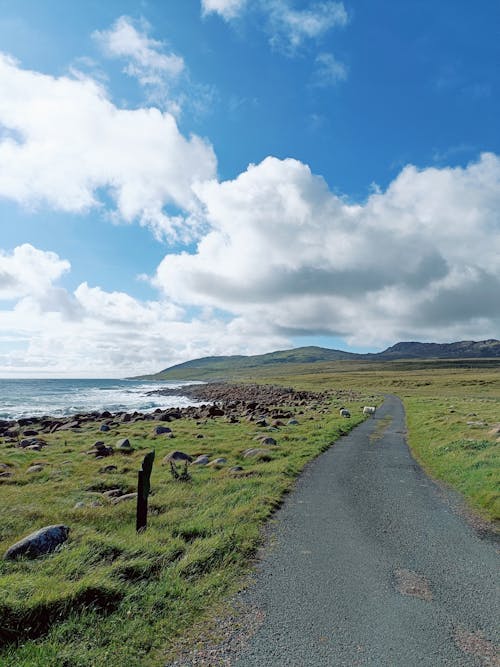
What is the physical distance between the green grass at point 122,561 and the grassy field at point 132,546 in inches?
0.9

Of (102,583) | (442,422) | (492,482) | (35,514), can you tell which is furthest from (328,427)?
(102,583)

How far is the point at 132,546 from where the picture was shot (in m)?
8.80

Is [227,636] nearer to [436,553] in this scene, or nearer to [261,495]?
[436,553]

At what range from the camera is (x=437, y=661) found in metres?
5.60

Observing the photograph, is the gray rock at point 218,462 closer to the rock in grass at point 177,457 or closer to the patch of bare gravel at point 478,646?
the rock in grass at point 177,457

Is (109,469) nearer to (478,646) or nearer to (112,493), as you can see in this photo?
(112,493)

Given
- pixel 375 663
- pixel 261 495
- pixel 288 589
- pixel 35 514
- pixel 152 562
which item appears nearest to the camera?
pixel 375 663

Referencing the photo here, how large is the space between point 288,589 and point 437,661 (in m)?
2.83

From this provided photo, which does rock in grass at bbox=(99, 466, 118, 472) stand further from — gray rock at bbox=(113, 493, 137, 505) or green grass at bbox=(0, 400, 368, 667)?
gray rock at bbox=(113, 493, 137, 505)

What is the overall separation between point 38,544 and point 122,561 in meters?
2.05

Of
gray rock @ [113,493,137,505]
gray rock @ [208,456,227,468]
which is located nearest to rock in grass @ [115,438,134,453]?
gray rock @ [208,456,227,468]

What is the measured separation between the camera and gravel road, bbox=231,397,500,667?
583cm

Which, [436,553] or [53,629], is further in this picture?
[436,553]

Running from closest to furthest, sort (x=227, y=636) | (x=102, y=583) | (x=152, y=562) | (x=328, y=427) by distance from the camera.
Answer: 1. (x=227, y=636)
2. (x=102, y=583)
3. (x=152, y=562)
4. (x=328, y=427)
